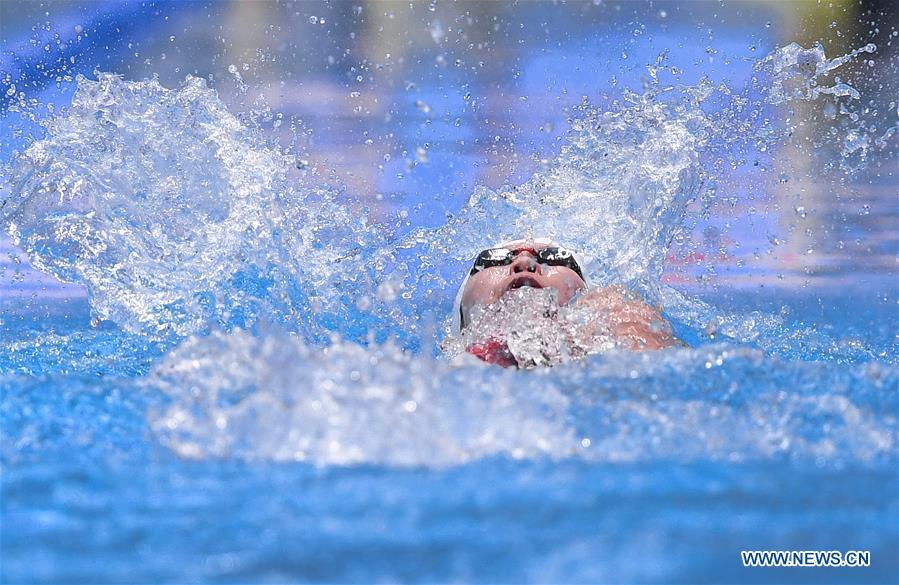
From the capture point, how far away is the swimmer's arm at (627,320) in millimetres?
3195

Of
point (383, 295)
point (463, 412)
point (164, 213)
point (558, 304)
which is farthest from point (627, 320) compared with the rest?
point (164, 213)

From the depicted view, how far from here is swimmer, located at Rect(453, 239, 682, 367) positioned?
10.3 ft

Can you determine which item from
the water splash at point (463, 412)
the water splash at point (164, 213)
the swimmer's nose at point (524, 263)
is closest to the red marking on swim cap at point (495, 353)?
the swimmer's nose at point (524, 263)

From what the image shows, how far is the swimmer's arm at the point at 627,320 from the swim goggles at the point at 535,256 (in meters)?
0.26

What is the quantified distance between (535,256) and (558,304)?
308 mm

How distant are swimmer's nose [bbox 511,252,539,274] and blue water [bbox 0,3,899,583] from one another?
1.39ft

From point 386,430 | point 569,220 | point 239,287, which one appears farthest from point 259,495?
point 569,220

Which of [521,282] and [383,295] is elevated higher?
[521,282]

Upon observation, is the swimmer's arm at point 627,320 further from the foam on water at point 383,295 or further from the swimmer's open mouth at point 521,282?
the swimmer's open mouth at point 521,282

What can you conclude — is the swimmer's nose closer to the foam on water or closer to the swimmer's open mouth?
the swimmer's open mouth

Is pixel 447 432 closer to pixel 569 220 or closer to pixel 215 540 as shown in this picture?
pixel 215 540

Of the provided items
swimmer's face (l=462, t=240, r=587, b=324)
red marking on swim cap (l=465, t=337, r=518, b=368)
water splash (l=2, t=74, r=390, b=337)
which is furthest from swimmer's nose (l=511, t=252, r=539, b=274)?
water splash (l=2, t=74, r=390, b=337)

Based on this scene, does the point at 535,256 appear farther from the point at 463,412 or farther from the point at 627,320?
the point at 463,412

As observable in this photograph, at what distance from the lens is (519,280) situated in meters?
3.42
